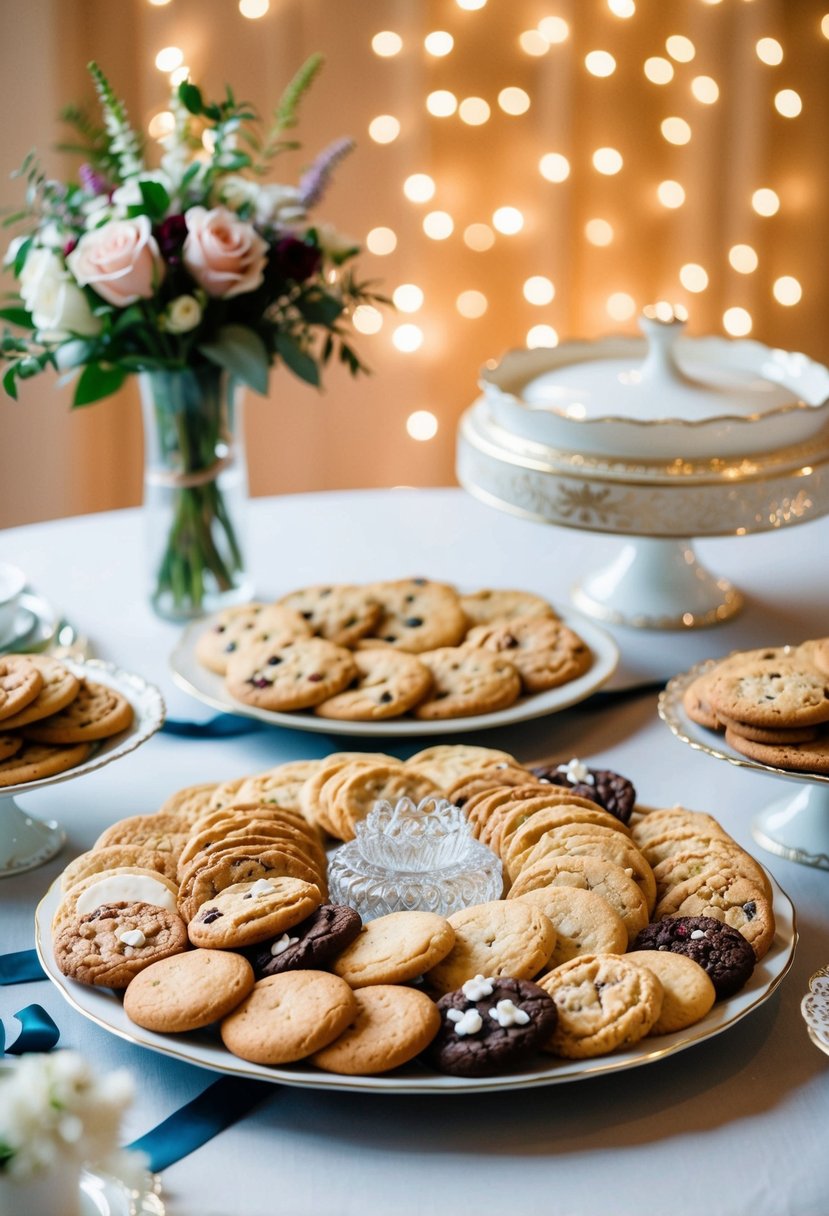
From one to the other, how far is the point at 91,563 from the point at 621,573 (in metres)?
0.73

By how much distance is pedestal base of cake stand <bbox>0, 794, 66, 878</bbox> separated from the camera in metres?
1.20

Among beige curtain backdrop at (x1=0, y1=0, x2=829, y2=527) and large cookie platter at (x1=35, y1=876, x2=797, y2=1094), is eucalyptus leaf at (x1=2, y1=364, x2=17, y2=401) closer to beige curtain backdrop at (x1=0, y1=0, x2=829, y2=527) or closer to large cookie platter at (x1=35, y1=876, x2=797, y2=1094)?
large cookie platter at (x1=35, y1=876, x2=797, y2=1094)

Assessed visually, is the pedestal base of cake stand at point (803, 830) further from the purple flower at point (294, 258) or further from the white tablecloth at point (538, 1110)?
the purple flower at point (294, 258)

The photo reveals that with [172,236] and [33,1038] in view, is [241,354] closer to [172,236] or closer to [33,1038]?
[172,236]

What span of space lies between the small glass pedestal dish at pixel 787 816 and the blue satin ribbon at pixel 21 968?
56 centimetres

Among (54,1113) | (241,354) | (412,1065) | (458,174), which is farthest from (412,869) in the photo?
(458,174)

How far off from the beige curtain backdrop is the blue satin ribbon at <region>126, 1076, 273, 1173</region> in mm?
2370

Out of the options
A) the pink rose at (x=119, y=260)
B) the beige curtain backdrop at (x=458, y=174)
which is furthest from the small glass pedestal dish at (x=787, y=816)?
the beige curtain backdrop at (x=458, y=174)

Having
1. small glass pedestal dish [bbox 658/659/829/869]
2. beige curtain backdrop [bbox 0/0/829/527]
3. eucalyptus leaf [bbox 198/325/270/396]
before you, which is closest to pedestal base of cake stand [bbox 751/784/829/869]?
small glass pedestal dish [bbox 658/659/829/869]

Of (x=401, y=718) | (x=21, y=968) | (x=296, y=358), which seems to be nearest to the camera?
(x=21, y=968)

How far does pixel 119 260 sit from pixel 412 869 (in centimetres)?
77

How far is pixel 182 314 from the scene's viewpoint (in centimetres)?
152

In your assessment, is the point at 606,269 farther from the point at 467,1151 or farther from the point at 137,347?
the point at 467,1151

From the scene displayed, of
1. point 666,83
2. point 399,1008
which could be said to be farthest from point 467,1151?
point 666,83
